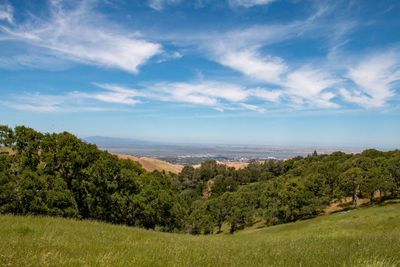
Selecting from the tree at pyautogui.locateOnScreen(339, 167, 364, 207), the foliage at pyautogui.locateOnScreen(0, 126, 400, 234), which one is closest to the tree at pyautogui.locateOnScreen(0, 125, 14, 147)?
the foliage at pyautogui.locateOnScreen(0, 126, 400, 234)

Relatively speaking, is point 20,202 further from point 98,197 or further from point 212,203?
point 212,203

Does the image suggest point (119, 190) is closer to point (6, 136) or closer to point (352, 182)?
point (6, 136)

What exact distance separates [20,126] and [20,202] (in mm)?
8757

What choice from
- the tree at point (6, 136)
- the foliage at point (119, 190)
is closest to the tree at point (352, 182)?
the foliage at point (119, 190)

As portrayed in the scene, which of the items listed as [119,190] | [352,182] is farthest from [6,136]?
[352,182]

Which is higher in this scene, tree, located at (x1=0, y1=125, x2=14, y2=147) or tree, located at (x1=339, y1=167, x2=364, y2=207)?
tree, located at (x1=0, y1=125, x2=14, y2=147)

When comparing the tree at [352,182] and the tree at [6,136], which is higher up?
the tree at [6,136]

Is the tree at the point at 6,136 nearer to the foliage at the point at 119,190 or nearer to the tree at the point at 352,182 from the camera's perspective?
the foliage at the point at 119,190

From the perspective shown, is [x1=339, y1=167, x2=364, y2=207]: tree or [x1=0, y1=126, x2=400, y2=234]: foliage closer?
[x1=0, y1=126, x2=400, y2=234]: foliage

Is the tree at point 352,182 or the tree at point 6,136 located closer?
the tree at point 6,136

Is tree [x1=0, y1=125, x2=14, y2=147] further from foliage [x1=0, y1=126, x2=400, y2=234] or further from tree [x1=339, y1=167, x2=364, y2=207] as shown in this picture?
tree [x1=339, y1=167, x2=364, y2=207]

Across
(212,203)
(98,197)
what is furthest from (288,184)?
(98,197)

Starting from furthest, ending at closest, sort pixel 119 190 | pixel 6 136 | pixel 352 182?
pixel 352 182, pixel 119 190, pixel 6 136

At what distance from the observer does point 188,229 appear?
97.1 m
